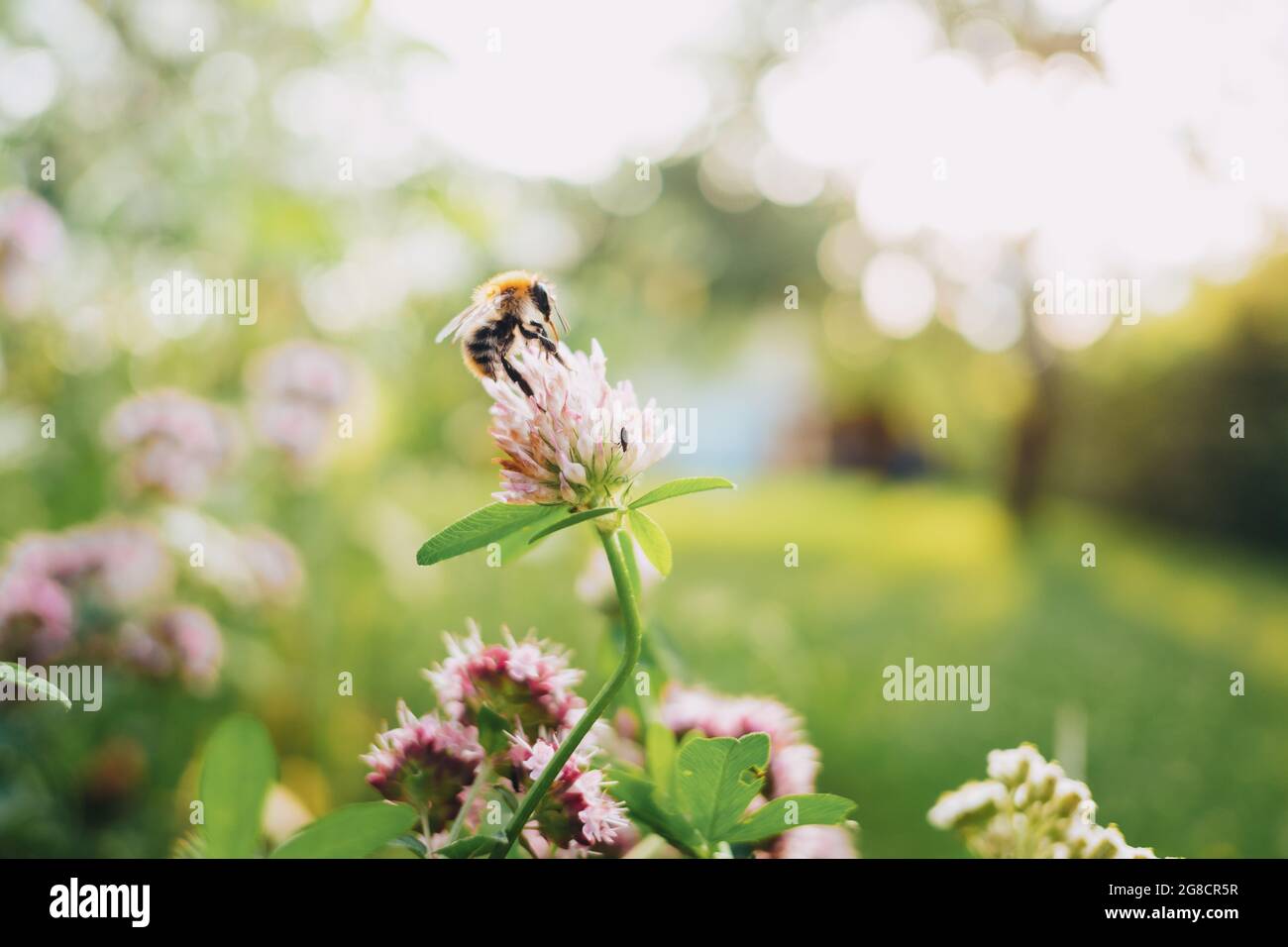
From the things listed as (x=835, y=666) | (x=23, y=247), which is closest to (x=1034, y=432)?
(x=835, y=666)

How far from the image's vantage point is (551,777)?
42 cm

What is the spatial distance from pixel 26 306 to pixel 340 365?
0.55 m

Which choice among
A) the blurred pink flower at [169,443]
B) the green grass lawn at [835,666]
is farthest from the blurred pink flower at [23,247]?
the green grass lawn at [835,666]

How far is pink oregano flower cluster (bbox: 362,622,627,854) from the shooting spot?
463 millimetres

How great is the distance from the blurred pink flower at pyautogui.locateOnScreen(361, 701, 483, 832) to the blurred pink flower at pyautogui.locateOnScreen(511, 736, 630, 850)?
0.12 ft

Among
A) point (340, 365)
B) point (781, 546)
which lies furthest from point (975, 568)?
point (340, 365)

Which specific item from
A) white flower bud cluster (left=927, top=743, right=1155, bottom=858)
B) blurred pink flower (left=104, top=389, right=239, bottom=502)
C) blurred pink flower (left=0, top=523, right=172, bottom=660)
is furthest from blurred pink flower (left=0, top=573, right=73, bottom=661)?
white flower bud cluster (left=927, top=743, right=1155, bottom=858)

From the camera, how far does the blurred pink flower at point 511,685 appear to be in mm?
505

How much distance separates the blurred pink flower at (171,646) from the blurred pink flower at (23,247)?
0.55m

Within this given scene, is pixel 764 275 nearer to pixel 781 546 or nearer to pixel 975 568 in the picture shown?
pixel 781 546

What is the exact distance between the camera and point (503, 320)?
755 millimetres

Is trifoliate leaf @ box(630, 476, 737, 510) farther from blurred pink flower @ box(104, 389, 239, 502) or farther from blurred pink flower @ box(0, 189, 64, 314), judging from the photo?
blurred pink flower @ box(0, 189, 64, 314)

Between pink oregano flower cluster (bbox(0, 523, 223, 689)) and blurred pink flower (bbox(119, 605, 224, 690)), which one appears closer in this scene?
pink oregano flower cluster (bbox(0, 523, 223, 689))

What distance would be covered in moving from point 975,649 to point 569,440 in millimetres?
3791
